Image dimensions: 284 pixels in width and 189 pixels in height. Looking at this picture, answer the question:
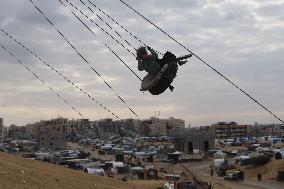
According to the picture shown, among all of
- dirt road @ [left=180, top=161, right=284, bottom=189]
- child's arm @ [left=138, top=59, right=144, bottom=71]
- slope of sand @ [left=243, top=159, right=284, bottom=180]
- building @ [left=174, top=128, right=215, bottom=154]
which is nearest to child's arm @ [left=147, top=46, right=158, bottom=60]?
child's arm @ [left=138, top=59, right=144, bottom=71]

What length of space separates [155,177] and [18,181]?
116ft

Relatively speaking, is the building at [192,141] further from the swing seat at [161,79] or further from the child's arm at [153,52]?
the child's arm at [153,52]

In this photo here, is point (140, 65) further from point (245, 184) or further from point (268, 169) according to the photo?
point (268, 169)

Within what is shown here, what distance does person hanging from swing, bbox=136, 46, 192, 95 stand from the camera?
1015 centimetres

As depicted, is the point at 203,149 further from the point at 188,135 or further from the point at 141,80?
the point at 141,80

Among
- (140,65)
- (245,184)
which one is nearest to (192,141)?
(245,184)

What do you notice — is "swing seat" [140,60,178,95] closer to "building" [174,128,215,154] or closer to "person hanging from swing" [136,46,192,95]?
"person hanging from swing" [136,46,192,95]

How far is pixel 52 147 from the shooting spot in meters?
127

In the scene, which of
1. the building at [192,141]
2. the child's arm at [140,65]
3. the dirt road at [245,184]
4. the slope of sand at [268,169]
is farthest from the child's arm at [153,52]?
the building at [192,141]

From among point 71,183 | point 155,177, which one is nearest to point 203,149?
point 155,177

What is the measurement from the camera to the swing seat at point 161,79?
10.1 metres

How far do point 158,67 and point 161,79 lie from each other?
11.3 inches

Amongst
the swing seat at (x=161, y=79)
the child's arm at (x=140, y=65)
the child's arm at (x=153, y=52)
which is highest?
the child's arm at (x=153, y=52)

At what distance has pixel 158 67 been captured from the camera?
10.3 metres
